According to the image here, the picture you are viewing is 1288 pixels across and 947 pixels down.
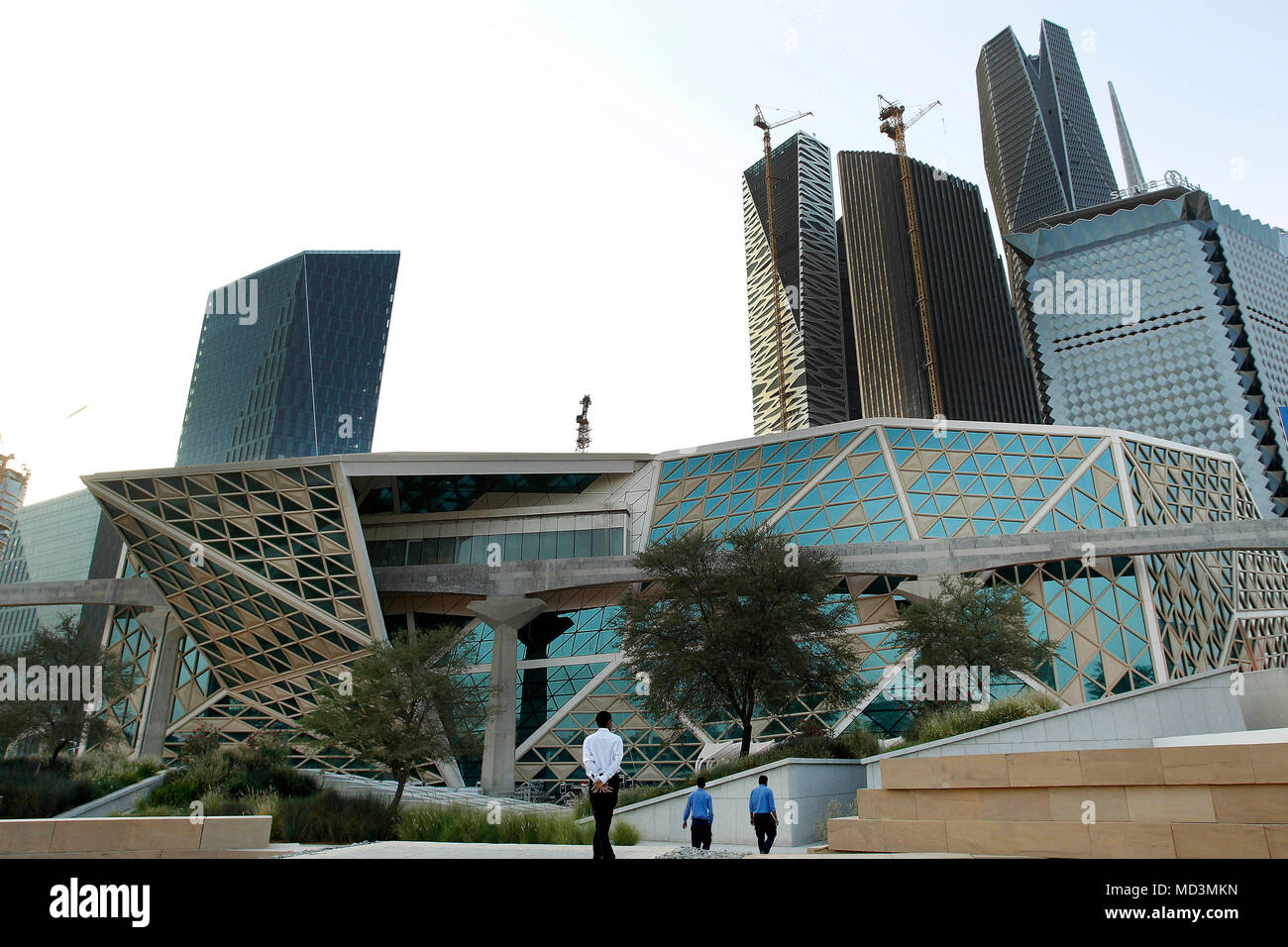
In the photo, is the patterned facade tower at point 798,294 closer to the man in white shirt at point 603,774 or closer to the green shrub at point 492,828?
the green shrub at point 492,828

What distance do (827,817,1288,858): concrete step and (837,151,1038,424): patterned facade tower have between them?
146 m

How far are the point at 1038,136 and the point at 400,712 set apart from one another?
199 meters

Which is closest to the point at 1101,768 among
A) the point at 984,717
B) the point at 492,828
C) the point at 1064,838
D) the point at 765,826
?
the point at 1064,838

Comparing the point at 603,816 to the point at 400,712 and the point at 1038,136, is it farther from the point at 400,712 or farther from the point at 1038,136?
the point at 1038,136

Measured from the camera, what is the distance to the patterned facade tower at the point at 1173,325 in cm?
12262

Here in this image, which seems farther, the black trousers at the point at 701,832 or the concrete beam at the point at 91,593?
the concrete beam at the point at 91,593

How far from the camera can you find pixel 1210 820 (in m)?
9.58

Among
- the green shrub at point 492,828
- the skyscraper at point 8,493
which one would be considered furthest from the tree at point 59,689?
the skyscraper at point 8,493

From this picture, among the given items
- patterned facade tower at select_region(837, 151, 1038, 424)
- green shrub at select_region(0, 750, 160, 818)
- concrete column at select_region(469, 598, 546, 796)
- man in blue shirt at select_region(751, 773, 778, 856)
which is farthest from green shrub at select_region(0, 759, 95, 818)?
patterned facade tower at select_region(837, 151, 1038, 424)

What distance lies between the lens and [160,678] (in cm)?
4469

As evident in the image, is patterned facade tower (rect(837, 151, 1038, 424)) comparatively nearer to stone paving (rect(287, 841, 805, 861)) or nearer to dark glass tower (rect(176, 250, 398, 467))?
dark glass tower (rect(176, 250, 398, 467))

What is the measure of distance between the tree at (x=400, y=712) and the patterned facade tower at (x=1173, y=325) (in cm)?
12680
